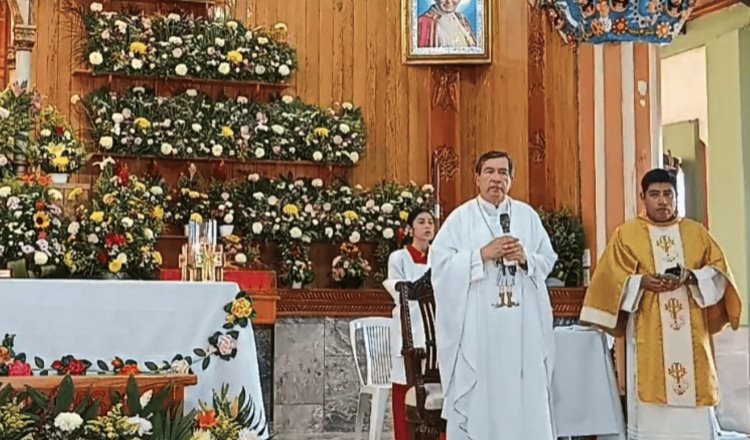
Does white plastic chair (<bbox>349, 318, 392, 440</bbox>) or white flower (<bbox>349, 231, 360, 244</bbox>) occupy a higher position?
white flower (<bbox>349, 231, 360, 244</bbox>)

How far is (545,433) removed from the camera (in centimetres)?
511

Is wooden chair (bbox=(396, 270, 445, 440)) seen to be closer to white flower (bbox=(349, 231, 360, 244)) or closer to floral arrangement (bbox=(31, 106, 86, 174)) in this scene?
floral arrangement (bbox=(31, 106, 86, 174))

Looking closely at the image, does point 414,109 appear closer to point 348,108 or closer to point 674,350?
point 348,108

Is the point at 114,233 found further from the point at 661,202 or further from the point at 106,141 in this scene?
the point at 106,141

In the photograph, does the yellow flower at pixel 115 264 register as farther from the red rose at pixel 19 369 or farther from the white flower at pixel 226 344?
the red rose at pixel 19 369

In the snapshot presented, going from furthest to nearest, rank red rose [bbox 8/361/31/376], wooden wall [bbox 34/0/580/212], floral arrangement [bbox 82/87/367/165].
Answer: wooden wall [bbox 34/0/580/212], floral arrangement [bbox 82/87/367/165], red rose [bbox 8/361/31/376]

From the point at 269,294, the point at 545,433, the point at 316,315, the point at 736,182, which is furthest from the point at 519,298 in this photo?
the point at 736,182

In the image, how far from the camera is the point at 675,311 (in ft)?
18.4

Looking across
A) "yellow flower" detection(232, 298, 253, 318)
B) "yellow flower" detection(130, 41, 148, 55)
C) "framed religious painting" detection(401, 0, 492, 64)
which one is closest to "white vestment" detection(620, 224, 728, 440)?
"yellow flower" detection(232, 298, 253, 318)

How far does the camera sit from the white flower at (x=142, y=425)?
2.46 m

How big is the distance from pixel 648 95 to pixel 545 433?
3.94 metres

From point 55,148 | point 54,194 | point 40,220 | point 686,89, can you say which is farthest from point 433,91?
point 40,220

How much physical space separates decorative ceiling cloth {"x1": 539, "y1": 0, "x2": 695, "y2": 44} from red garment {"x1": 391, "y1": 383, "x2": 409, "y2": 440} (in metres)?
3.14

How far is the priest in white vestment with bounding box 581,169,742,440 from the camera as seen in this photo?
5.54 m
